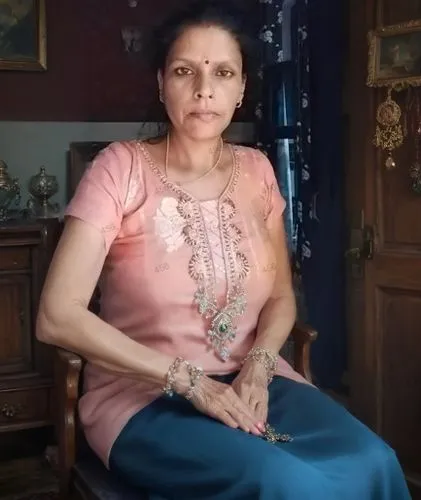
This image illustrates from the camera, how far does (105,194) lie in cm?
155

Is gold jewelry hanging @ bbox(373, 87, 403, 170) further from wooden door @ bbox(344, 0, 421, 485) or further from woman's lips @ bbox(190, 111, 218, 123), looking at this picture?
woman's lips @ bbox(190, 111, 218, 123)

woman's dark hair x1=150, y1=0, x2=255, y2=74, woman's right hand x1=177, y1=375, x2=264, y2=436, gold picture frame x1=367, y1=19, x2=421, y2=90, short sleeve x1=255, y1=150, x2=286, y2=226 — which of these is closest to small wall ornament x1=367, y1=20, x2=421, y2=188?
gold picture frame x1=367, y1=19, x2=421, y2=90

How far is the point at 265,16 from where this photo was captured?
3.02m

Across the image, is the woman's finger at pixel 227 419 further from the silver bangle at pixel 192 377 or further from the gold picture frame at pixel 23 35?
the gold picture frame at pixel 23 35

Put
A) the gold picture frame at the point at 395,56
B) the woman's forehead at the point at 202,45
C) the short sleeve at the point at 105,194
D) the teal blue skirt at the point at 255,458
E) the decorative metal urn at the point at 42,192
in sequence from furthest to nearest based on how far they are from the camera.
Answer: the decorative metal urn at the point at 42,192 < the gold picture frame at the point at 395,56 < the woman's forehead at the point at 202,45 < the short sleeve at the point at 105,194 < the teal blue skirt at the point at 255,458

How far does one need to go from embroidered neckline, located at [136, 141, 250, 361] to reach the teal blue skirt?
0.17m

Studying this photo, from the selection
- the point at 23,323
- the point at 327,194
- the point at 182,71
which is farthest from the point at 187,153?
the point at 23,323

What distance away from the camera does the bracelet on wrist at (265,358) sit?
5.28 feet

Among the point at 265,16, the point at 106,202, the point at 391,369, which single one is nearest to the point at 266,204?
the point at 106,202

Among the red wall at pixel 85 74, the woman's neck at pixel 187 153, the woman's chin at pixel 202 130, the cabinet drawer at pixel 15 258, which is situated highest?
the red wall at pixel 85 74

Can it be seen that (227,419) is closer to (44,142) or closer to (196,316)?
(196,316)

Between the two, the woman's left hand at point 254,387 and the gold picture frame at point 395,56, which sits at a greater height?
the gold picture frame at point 395,56

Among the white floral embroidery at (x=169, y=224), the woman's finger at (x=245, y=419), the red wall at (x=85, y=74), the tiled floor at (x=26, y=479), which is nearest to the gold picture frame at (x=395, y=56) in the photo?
the white floral embroidery at (x=169, y=224)

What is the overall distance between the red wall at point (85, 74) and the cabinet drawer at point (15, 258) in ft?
2.14
